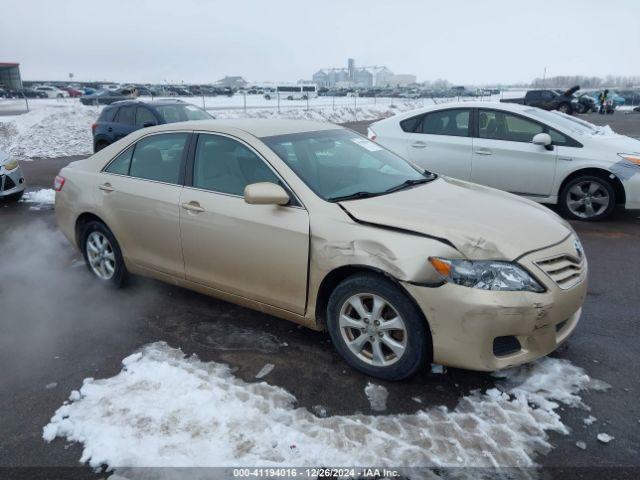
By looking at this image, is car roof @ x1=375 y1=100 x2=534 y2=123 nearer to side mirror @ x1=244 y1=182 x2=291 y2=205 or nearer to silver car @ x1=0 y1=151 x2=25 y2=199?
side mirror @ x1=244 y1=182 x2=291 y2=205

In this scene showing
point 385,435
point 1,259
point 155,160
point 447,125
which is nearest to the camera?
point 385,435

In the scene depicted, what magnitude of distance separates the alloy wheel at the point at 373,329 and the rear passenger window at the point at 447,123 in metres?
5.08

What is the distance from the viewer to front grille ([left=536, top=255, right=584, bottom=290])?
9.82 feet

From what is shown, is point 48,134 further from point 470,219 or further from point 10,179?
point 470,219

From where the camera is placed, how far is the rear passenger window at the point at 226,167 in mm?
3715

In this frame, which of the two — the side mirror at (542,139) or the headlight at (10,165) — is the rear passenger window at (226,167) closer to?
the side mirror at (542,139)

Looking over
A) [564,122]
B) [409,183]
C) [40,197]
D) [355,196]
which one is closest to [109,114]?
[40,197]

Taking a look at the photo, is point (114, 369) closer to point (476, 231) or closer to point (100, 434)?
point (100, 434)

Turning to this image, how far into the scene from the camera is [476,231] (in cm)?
304

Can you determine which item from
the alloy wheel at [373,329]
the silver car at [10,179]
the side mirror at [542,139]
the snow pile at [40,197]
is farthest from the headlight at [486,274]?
the silver car at [10,179]

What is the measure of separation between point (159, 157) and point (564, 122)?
568cm

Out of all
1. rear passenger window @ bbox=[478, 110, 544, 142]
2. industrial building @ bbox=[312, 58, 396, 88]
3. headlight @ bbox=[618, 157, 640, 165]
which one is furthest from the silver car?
industrial building @ bbox=[312, 58, 396, 88]

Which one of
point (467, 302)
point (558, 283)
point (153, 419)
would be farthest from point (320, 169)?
point (153, 419)

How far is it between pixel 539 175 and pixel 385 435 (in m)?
5.37
